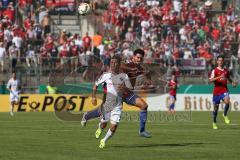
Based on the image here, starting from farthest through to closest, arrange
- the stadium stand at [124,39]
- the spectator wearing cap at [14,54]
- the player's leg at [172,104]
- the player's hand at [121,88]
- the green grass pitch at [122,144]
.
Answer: the stadium stand at [124,39] → the spectator wearing cap at [14,54] → the player's leg at [172,104] → the player's hand at [121,88] → the green grass pitch at [122,144]

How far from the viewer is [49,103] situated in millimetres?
44031

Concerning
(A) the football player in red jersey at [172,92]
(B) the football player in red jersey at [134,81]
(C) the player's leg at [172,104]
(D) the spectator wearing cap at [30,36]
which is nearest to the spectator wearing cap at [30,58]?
(D) the spectator wearing cap at [30,36]

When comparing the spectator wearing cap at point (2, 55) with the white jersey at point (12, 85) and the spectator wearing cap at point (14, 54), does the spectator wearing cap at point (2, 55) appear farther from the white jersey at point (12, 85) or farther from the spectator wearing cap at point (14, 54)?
the white jersey at point (12, 85)

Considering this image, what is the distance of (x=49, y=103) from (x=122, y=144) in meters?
23.7

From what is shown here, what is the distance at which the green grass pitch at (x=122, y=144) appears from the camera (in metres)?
17.5

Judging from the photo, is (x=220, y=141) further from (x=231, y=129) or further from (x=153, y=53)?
(x=153, y=53)

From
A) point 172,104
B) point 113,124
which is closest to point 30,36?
point 172,104

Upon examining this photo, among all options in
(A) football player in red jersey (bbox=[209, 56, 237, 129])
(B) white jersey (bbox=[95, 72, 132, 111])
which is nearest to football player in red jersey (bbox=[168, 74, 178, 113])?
(A) football player in red jersey (bbox=[209, 56, 237, 129])

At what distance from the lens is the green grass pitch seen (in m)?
17.5

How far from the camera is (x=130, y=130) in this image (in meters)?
26.6

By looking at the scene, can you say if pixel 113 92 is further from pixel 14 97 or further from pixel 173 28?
pixel 173 28

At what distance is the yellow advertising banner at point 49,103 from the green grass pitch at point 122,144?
50.0 feet

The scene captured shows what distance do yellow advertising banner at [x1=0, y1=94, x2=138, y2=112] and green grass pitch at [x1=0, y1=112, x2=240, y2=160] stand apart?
50.0 ft

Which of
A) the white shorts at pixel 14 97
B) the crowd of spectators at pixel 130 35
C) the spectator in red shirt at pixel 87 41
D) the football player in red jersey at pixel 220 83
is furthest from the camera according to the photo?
the spectator in red shirt at pixel 87 41
